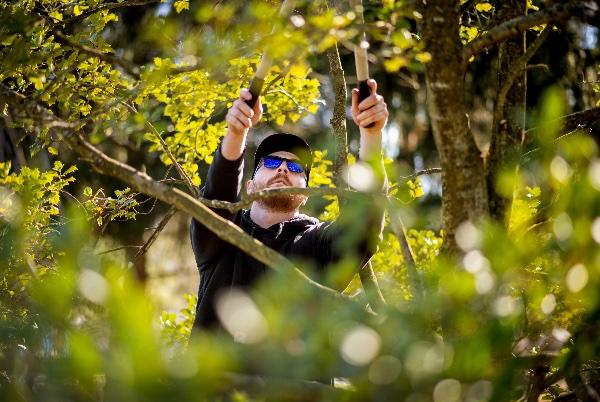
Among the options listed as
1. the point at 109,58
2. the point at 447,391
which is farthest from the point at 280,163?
the point at 447,391

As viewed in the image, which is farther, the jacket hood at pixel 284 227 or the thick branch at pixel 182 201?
the jacket hood at pixel 284 227

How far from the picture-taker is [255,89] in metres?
2.09

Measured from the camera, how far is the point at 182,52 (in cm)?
190

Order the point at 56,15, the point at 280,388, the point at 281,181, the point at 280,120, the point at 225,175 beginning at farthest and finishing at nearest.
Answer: the point at 280,120 < the point at 281,181 < the point at 56,15 < the point at 225,175 < the point at 280,388

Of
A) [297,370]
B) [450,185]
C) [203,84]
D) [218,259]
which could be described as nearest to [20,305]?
[218,259]

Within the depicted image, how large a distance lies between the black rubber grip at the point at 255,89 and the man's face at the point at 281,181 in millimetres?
886

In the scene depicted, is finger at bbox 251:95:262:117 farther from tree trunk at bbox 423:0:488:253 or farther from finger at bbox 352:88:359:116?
tree trunk at bbox 423:0:488:253

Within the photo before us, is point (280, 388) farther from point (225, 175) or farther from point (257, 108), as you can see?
point (225, 175)

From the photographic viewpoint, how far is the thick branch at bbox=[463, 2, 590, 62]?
5.48 ft

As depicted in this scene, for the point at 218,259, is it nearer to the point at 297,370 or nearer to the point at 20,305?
the point at 20,305

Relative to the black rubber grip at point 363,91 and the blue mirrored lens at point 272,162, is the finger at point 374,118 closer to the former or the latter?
the black rubber grip at point 363,91

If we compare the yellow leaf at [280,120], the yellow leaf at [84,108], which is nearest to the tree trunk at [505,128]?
the yellow leaf at [84,108]

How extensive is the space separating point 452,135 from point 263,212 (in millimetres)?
1419

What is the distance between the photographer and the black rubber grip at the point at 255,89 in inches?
80.7
